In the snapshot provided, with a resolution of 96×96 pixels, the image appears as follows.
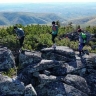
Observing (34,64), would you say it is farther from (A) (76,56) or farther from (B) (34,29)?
(B) (34,29)

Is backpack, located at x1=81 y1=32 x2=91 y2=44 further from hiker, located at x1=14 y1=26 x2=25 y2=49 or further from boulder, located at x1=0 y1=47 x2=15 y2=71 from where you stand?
boulder, located at x1=0 y1=47 x2=15 y2=71

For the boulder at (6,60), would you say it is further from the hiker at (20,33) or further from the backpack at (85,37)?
the backpack at (85,37)

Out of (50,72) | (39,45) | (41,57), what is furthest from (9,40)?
(50,72)

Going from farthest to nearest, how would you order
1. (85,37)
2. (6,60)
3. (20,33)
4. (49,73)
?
(20,33), (85,37), (6,60), (49,73)

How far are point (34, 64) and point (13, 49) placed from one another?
584cm

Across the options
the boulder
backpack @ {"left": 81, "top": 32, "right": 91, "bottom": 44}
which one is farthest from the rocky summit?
backpack @ {"left": 81, "top": 32, "right": 91, "bottom": 44}

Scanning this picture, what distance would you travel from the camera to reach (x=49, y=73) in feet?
88.6

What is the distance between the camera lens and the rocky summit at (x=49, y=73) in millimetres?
24547

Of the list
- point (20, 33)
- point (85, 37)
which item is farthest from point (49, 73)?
point (85, 37)

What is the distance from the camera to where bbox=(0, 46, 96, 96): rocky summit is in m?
24.5

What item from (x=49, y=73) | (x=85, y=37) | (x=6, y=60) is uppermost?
(x=85, y=37)

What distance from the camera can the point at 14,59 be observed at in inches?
1196

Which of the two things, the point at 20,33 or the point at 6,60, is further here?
the point at 20,33

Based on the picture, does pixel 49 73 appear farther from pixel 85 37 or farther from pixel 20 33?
pixel 85 37
